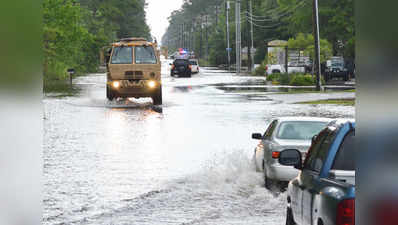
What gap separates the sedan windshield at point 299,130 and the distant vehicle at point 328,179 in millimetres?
7502

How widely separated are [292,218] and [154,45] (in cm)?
3171

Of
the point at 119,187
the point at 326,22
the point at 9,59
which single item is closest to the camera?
the point at 9,59

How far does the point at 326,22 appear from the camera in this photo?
9225 centimetres

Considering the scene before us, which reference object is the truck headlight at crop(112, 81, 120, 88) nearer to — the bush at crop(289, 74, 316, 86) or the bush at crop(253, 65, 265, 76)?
the bush at crop(289, 74, 316, 86)

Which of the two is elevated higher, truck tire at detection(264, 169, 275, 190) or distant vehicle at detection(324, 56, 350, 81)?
distant vehicle at detection(324, 56, 350, 81)

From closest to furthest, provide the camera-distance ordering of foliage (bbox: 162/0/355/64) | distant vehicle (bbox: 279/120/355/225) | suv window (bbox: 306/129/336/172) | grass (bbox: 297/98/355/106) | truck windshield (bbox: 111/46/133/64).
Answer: distant vehicle (bbox: 279/120/355/225), suv window (bbox: 306/129/336/172), truck windshield (bbox: 111/46/133/64), grass (bbox: 297/98/355/106), foliage (bbox: 162/0/355/64)

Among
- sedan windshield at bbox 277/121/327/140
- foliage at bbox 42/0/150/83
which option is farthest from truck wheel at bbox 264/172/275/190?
foliage at bbox 42/0/150/83

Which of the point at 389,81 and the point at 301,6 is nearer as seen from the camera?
the point at 389,81

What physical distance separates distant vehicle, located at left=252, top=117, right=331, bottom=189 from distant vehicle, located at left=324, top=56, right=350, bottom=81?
57014mm

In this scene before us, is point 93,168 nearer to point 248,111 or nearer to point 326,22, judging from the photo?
point 248,111

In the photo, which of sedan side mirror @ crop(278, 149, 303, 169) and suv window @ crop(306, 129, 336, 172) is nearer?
suv window @ crop(306, 129, 336, 172)

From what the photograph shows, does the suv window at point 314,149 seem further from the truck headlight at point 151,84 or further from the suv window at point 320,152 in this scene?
the truck headlight at point 151,84

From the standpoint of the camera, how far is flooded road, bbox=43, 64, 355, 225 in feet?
38.9

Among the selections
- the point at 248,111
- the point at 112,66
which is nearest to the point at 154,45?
the point at 112,66
